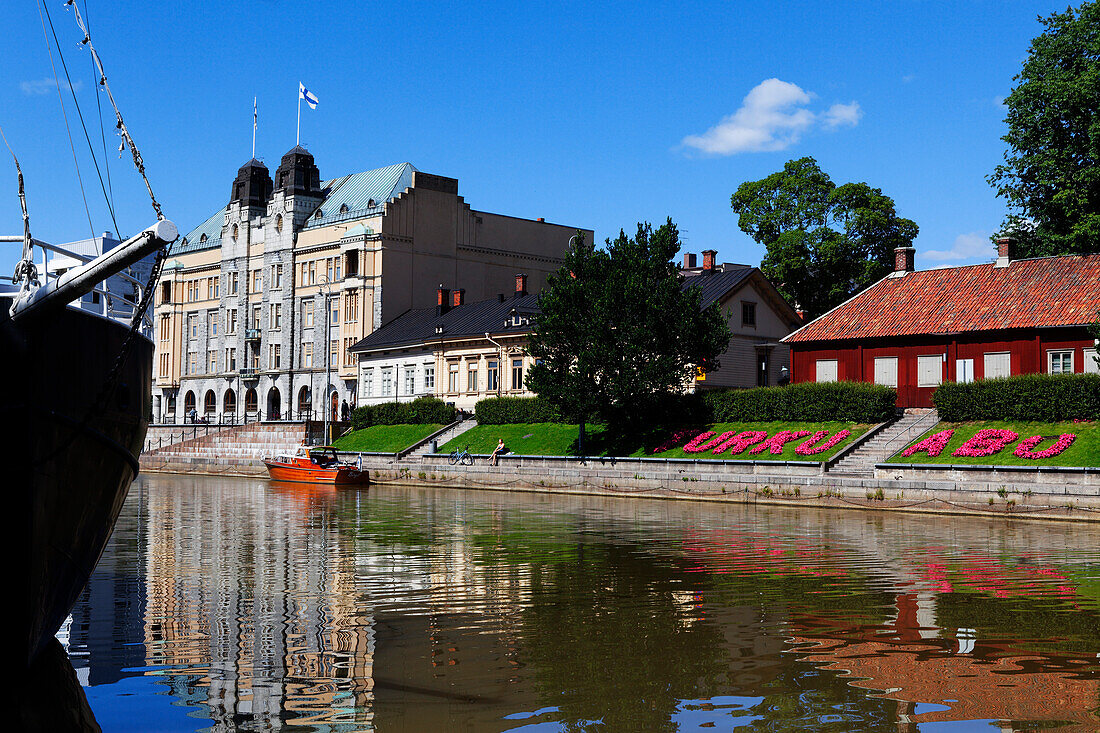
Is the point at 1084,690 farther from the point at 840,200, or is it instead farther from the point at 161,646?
the point at 840,200

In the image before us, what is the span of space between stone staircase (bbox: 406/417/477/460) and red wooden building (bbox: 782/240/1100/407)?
19.2 m

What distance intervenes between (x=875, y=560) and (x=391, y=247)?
65780 millimetres

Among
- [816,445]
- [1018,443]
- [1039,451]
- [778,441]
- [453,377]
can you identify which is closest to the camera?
[1039,451]

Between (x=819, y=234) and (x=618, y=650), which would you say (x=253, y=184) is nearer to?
(x=819, y=234)

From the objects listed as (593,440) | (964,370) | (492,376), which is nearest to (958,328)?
(964,370)

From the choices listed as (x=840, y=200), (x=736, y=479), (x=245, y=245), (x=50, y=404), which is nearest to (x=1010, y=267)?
(x=840, y=200)

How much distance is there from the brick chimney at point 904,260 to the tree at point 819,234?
7191 millimetres

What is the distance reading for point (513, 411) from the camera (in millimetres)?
61125

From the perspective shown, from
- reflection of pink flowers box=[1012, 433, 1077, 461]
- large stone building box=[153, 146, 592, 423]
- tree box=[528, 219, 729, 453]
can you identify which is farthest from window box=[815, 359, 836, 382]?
large stone building box=[153, 146, 592, 423]

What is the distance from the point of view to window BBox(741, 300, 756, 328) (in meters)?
64.0

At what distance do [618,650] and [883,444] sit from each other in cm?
3355

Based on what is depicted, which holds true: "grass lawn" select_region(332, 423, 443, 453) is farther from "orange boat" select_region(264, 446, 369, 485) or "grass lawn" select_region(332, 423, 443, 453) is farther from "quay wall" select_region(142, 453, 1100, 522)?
"orange boat" select_region(264, 446, 369, 485)

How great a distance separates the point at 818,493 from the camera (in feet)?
122

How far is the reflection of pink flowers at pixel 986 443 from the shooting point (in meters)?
37.8
